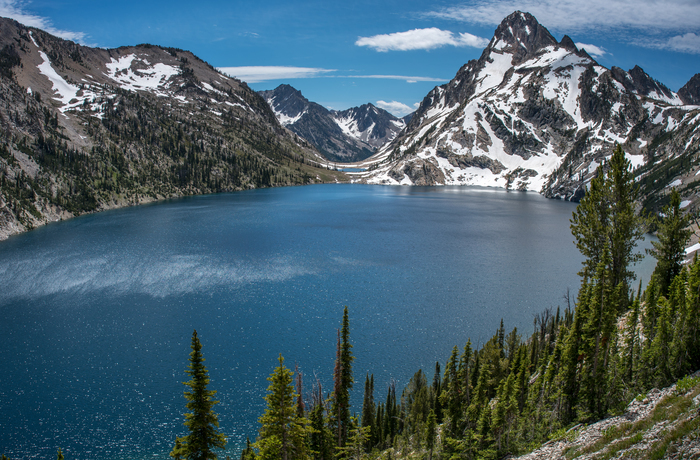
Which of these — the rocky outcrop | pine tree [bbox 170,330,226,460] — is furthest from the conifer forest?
the rocky outcrop

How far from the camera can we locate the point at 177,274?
249 ft

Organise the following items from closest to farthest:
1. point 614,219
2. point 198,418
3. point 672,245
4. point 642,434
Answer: point 642,434
point 198,418
point 614,219
point 672,245

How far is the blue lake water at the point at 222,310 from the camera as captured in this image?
37781 millimetres

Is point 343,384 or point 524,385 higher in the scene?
point 343,384

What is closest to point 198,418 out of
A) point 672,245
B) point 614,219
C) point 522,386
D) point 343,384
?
point 343,384

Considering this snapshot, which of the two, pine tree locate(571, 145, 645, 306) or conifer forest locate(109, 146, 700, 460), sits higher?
pine tree locate(571, 145, 645, 306)

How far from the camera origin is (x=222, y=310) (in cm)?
5972

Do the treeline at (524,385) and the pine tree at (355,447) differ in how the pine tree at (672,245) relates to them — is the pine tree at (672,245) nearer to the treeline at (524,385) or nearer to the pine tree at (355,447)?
the treeline at (524,385)

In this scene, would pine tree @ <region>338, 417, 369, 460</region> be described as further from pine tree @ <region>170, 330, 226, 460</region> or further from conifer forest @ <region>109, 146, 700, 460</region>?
pine tree @ <region>170, 330, 226, 460</region>

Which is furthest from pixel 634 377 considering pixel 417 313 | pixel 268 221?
pixel 268 221

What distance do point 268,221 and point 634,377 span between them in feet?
390

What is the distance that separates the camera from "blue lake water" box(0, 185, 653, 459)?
1487 inches

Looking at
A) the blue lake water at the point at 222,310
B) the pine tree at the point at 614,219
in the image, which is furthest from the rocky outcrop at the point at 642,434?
the blue lake water at the point at 222,310

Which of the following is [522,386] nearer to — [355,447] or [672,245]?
[355,447]
